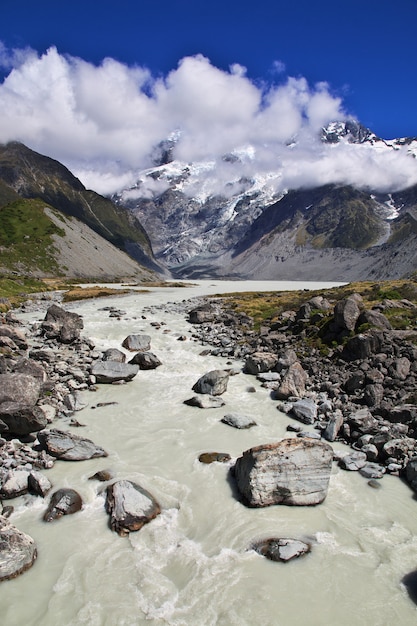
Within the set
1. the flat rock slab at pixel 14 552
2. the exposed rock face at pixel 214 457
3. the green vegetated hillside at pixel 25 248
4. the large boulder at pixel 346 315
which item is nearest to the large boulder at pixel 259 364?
the large boulder at pixel 346 315

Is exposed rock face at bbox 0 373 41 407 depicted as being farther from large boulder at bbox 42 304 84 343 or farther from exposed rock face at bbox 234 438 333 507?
large boulder at bbox 42 304 84 343

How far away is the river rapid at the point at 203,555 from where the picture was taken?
39.2 feet

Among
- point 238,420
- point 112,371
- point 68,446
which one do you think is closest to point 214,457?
point 238,420

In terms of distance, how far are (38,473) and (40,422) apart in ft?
13.6

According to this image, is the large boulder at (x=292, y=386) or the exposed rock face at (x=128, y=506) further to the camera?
the large boulder at (x=292, y=386)

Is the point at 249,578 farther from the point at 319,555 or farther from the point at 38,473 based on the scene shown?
the point at 38,473

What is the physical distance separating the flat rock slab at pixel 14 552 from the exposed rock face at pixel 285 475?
314 inches

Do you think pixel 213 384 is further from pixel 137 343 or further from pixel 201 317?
pixel 201 317

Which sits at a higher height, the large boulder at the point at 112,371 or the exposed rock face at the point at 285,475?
the exposed rock face at the point at 285,475

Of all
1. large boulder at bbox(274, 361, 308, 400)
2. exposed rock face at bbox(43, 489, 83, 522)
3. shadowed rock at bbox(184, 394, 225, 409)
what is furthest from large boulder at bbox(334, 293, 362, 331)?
exposed rock face at bbox(43, 489, 83, 522)

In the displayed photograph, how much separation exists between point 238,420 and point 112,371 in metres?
11.1

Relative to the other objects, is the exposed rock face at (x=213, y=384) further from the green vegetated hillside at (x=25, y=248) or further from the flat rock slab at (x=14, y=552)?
the green vegetated hillside at (x=25, y=248)

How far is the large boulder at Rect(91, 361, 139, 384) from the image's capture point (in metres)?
29.9

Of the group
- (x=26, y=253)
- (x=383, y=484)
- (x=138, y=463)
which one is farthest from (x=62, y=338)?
(x=26, y=253)
